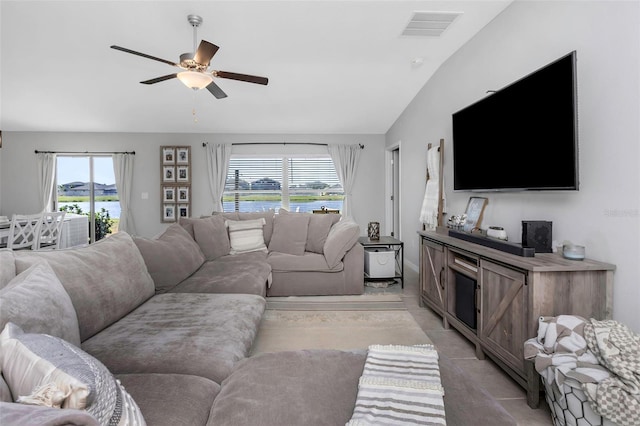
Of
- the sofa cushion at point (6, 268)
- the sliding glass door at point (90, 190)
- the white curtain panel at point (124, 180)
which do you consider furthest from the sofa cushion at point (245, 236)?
the sliding glass door at point (90, 190)

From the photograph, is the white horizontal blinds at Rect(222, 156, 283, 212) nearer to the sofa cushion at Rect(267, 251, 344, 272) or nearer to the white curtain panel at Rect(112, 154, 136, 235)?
the white curtain panel at Rect(112, 154, 136, 235)

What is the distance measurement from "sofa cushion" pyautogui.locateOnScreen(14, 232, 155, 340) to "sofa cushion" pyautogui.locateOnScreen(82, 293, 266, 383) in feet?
0.22

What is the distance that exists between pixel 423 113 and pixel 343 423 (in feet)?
14.2

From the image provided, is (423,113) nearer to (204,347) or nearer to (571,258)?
(571,258)

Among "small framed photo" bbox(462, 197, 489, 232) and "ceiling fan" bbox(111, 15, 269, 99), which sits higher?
"ceiling fan" bbox(111, 15, 269, 99)

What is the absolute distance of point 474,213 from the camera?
2965mm

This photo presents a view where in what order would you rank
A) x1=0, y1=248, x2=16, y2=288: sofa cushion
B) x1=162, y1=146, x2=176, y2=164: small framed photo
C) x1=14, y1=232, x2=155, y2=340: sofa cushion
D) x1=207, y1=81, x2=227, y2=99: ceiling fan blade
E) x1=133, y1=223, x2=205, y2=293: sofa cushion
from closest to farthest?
x1=0, y1=248, x2=16, y2=288: sofa cushion < x1=14, y1=232, x2=155, y2=340: sofa cushion < x1=133, y1=223, x2=205, y2=293: sofa cushion < x1=207, y1=81, x2=227, y2=99: ceiling fan blade < x1=162, y1=146, x2=176, y2=164: small framed photo

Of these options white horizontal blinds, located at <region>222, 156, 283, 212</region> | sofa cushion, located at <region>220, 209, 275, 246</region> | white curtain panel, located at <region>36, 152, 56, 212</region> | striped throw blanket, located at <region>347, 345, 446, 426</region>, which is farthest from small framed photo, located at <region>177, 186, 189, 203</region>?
striped throw blanket, located at <region>347, 345, 446, 426</region>

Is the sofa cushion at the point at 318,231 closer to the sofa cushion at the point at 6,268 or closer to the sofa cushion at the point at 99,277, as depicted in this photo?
the sofa cushion at the point at 99,277

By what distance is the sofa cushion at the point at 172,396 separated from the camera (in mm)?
983

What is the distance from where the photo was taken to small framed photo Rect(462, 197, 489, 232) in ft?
9.42

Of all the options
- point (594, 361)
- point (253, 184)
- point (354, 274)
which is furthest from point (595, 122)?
point (253, 184)

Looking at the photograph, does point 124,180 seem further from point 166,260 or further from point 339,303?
point 339,303

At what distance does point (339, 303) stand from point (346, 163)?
143 inches
